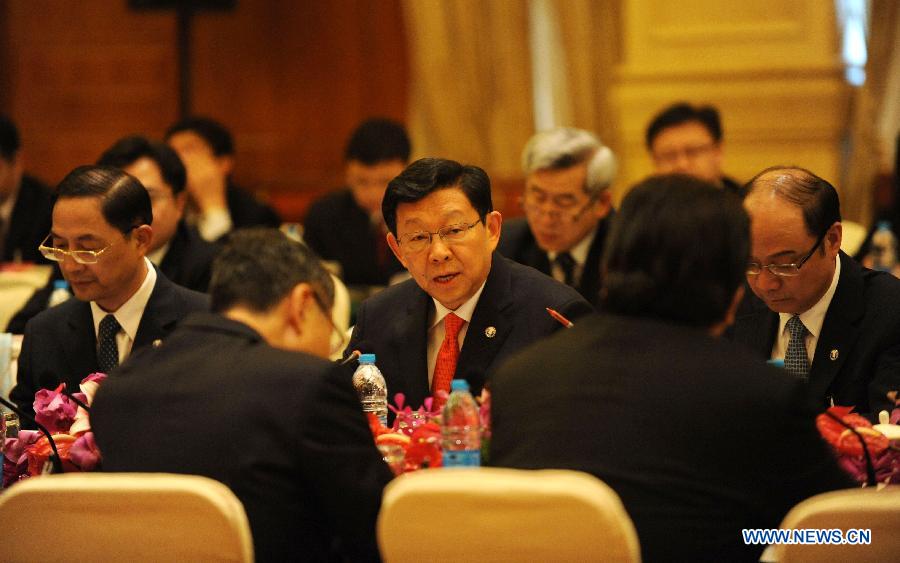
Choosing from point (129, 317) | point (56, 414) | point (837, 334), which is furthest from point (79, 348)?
point (837, 334)

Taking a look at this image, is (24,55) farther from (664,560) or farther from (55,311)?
A: (664,560)

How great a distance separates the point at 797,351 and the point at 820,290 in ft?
0.59

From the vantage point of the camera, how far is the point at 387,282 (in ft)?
20.8

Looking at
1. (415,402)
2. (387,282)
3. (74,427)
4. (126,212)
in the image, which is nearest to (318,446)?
(74,427)

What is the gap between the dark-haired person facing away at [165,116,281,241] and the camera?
6.50m

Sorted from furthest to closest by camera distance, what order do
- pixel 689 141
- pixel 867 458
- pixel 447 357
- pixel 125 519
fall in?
pixel 689 141 → pixel 447 357 → pixel 867 458 → pixel 125 519

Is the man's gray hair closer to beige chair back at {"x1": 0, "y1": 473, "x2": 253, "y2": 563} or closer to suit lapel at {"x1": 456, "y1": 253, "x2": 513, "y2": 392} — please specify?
suit lapel at {"x1": 456, "y1": 253, "x2": 513, "y2": 392}

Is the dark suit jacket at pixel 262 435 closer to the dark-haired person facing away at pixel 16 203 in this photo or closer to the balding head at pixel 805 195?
the balding head at pixel 805 195

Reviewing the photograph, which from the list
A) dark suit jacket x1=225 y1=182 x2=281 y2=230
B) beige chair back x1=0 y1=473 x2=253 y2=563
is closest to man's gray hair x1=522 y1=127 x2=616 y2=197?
dark suit jacket x1=225 y1=182 x2=281 y2=230

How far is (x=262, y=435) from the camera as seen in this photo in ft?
7.27

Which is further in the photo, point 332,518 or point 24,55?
point 24,55

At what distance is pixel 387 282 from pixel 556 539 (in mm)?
4455

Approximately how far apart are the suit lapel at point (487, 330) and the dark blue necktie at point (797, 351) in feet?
2.49

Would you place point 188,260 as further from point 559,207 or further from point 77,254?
point 559,207
